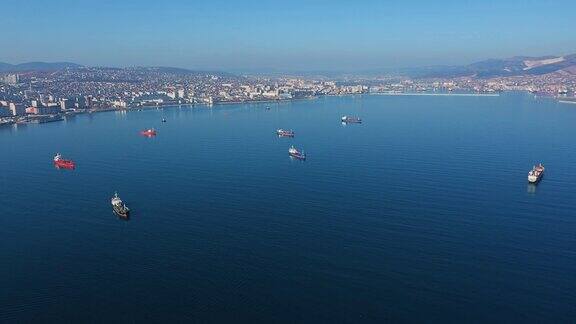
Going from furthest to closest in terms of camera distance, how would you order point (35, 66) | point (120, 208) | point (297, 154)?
point (35, 66), point (297, 154), point (120, 208)

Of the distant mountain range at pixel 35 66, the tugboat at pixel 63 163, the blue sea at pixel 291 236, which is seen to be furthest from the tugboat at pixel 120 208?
the distant mountain range at pixel 35 66

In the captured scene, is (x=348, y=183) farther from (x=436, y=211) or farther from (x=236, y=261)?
(x=236, y=261)

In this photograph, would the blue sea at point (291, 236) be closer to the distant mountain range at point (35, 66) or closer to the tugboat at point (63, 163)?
the tugboat at point (63, 163)

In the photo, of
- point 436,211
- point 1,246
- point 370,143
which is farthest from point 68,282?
point 370,143

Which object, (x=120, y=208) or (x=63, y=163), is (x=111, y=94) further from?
(x=120, y=208)

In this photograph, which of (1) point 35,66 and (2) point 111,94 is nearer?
(2) point 111,94

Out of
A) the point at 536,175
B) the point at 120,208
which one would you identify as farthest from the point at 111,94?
the point at 536,175

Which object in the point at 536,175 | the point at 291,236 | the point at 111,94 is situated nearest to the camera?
the point at 291,236
